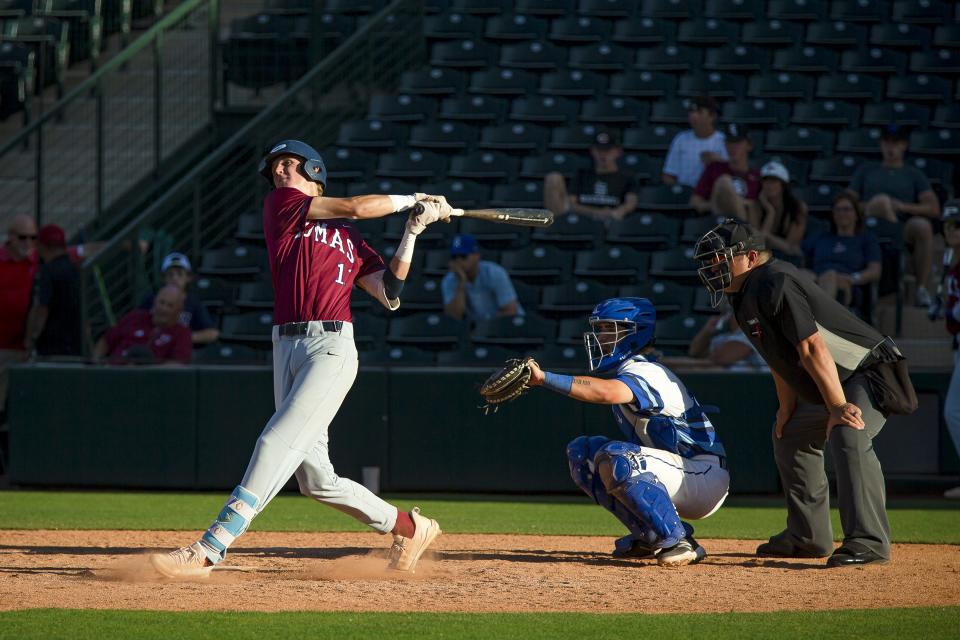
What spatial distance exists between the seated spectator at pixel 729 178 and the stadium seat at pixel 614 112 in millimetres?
1519

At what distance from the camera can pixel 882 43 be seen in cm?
1444

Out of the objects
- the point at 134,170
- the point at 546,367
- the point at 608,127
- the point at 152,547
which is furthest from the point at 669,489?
the point at 134,170

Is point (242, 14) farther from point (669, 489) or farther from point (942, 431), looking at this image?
point (669, 489)

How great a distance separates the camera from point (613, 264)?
1174cm

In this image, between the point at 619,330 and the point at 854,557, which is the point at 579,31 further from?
the point at 854,557

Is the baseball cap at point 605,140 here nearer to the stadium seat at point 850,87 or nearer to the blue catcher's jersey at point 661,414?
the stadium seat at point 850,87

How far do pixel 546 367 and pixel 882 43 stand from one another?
22.6ft

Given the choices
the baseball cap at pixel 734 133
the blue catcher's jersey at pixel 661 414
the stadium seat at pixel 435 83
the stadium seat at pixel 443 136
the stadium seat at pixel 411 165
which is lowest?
the blue catcher's jersey at pixel 661 414

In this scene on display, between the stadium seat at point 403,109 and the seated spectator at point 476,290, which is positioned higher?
the stadium seat at point 403,109

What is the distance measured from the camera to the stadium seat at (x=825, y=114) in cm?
1366

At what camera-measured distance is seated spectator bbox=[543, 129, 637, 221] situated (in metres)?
12.3

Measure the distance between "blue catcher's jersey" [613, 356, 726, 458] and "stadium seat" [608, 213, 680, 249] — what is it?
221 inches

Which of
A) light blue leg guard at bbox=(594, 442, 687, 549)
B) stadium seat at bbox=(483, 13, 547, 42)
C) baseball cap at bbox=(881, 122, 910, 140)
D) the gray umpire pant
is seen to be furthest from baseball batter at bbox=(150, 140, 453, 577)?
stadium seat at bbox=(483, 13, 547, 42)

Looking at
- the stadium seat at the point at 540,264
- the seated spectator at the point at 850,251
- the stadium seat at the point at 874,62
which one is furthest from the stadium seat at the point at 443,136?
the stadium seat at the point at 874,62
